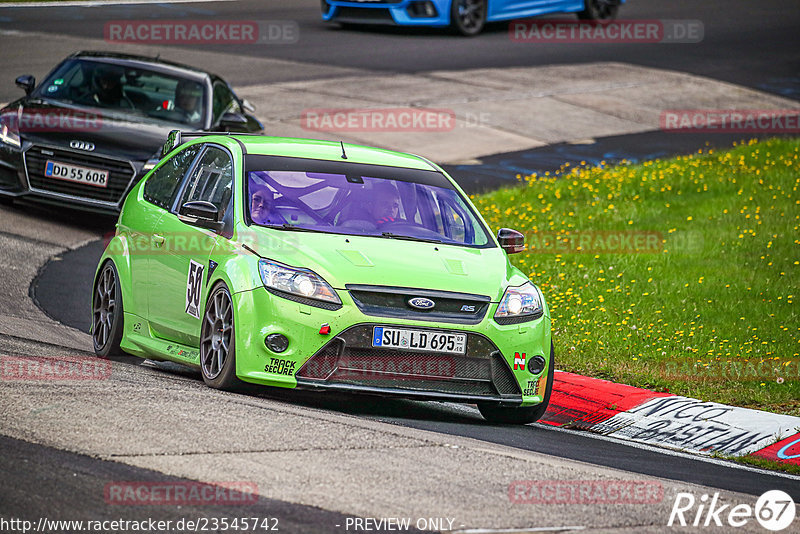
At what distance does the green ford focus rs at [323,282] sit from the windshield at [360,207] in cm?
1

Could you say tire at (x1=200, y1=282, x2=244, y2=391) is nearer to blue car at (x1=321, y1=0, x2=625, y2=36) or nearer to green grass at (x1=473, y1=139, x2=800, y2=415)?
green grass at (x1=473, y1=139, x2=800, y2=415)

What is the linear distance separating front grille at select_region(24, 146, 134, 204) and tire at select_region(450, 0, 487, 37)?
45.8ft

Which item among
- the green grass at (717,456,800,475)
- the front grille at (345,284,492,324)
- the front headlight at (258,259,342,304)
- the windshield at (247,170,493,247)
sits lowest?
the green grass at (717,456,800,475)

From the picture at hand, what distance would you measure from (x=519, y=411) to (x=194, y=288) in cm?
210

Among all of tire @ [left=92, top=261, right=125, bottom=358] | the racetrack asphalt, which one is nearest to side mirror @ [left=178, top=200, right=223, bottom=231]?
the racetrack asphalt

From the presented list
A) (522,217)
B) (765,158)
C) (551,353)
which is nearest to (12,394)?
(551,353)

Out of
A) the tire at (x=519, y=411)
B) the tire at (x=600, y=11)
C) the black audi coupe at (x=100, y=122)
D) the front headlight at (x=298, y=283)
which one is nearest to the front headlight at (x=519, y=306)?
the tire at (x=519, y=411)

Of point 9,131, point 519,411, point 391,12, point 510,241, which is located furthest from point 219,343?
point 391,12

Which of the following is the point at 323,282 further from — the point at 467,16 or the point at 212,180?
the point at 467,16

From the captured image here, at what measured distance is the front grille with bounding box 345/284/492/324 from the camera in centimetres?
749

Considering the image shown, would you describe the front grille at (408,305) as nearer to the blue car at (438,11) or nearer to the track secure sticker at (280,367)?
the track secure sticker at (280,367)

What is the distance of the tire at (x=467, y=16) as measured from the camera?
26.4 m

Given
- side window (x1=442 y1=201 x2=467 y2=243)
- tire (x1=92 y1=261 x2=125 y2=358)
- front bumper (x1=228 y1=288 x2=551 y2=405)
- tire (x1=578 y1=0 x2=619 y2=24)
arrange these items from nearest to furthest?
front bumper (x1=228 y1=288 x2=551 y2=405) < side window (x1=442 y1=201 x2=467 y2=243) < tire (x1=92 y1=261 x2=125 y2=358) < tire (x1=578 y1=0 x2=619 y2=24)

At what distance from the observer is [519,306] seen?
7.91 metres
